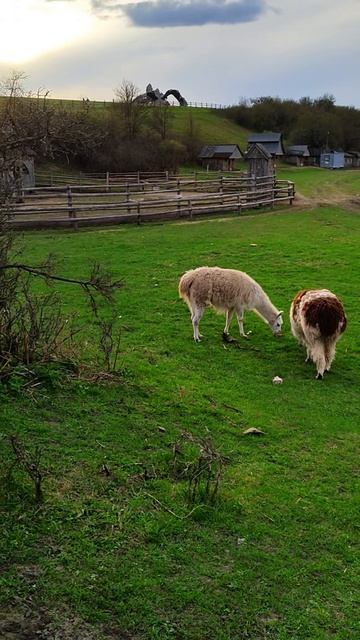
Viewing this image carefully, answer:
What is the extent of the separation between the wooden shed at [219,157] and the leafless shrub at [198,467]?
6191 centimetres

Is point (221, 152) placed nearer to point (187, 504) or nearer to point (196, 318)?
point (196, 318)

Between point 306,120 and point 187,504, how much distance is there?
88.6 metres

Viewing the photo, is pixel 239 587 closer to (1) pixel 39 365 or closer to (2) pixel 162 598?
(2) pixel 162 598

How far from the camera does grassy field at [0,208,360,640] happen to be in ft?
13.2

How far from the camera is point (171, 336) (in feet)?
33.4

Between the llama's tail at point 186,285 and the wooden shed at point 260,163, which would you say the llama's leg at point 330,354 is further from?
the wooden shed at point 260,163

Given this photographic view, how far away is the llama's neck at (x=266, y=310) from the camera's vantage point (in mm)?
10547

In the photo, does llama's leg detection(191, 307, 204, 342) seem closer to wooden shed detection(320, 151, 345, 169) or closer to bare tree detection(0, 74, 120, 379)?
bare tree detection(0, 74, 120, 379)

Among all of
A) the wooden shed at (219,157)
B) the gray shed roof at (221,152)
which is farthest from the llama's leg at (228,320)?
the gray shed roof at (221,152)

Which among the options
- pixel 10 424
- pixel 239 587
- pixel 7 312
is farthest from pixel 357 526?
pixel 7 312

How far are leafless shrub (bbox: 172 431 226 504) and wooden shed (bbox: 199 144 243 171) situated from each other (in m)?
61.9

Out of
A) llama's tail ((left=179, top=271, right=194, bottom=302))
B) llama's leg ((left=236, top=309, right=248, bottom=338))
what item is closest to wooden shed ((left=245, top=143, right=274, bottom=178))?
llama's leg ((left=236, top=309, right=248, bottom=338))

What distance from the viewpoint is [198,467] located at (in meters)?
5.57

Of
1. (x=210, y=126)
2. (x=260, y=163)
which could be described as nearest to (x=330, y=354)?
(x=260, y=163)
